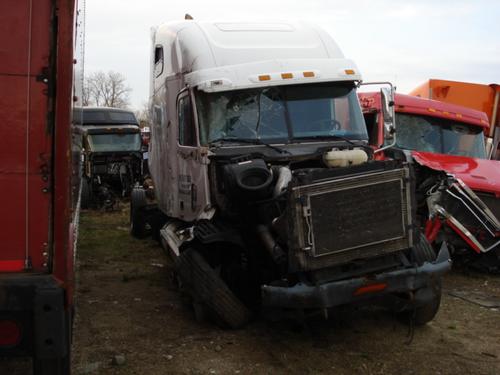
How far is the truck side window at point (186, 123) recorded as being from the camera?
659 cm

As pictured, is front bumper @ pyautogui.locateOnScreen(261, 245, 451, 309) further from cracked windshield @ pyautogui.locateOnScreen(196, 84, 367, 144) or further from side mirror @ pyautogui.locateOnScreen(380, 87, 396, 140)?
side mirror @ pyautogui.locateOnScreen(380, 87, 396, 140)

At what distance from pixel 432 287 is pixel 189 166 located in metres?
2.95

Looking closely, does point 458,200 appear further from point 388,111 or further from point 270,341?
point 270,341

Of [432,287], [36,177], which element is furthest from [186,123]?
[36,177]

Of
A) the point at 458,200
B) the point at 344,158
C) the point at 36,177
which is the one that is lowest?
the point at 458,200

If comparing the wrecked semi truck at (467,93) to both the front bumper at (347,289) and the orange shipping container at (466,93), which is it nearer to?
the orange shipping container at (466,93)

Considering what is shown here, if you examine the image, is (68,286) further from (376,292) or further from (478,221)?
(478,221)

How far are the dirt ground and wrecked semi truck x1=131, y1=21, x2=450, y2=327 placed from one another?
0.30m

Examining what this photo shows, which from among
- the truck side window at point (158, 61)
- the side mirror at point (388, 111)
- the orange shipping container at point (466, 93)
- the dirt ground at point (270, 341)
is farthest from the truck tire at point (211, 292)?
the orange shipping container at point (466, 93)

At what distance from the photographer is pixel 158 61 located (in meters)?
8.63

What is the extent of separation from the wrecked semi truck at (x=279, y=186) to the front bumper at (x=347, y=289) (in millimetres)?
10

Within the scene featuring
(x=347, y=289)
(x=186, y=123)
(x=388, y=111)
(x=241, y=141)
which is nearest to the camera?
(x=347, y=289)

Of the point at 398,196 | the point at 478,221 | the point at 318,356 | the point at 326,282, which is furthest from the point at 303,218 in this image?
the point at 478,221

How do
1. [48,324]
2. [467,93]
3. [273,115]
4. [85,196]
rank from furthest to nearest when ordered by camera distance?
1. [85,196]
2. [467,93]
3. [273,115]
4. [48,324]
